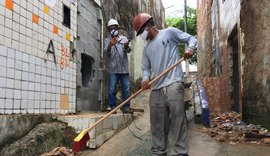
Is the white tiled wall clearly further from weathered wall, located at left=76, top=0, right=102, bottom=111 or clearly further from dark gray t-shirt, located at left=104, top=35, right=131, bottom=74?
dark gray t-shirt, located at left=104, top=35, right=131, bottom=74

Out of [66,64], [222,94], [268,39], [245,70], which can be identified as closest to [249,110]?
[245,70]

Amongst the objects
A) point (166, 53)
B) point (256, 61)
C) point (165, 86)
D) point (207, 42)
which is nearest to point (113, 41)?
point (166, 53)

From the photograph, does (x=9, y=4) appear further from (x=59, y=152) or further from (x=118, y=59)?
(x=118, y=59)

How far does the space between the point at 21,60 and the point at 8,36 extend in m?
0.38

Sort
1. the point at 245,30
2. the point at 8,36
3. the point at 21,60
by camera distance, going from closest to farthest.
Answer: the point at 8,36 < the point at 21,60 < the point at 245,30

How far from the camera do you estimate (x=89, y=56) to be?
6.29 metres

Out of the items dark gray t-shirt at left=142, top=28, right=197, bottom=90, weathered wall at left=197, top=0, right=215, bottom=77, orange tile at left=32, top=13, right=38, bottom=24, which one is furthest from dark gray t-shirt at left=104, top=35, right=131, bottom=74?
weathered wall at left=197, top=0, right=215, bottom=77

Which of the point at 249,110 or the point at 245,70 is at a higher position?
the point at 245,70

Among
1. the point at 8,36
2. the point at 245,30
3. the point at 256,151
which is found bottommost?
the point at 256,151

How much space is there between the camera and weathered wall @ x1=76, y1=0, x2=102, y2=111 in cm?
579

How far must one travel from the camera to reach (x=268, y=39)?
485cm

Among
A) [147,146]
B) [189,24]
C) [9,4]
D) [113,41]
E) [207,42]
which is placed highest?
[189,24]

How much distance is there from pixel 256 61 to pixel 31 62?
3.83m

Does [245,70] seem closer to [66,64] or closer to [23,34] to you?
[66,64]
